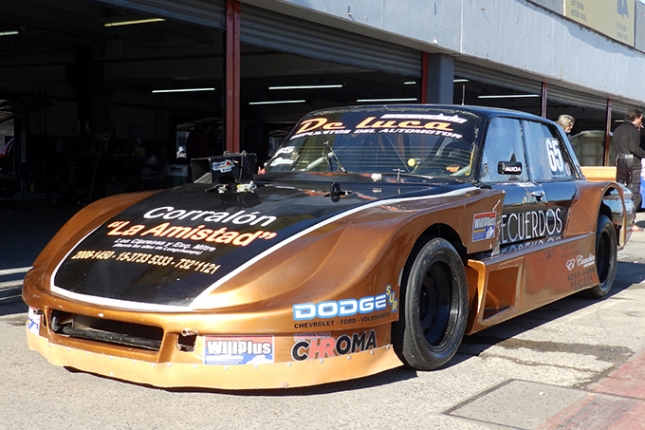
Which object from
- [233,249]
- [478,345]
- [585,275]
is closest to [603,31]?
[585,275]

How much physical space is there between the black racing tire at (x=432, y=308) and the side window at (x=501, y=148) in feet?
3.06

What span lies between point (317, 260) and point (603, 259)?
3.96 meters

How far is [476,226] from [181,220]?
5.40 feet

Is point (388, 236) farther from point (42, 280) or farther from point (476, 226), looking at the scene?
point (42, 280)

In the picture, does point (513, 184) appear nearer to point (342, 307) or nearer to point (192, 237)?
point (342, 307)

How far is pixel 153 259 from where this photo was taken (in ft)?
11.8

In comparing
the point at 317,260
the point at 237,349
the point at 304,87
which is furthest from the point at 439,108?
the point at 304,87

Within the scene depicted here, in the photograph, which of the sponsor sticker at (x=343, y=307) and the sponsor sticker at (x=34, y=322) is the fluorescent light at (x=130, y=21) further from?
the sponsor sticker at (x=343, y=307)

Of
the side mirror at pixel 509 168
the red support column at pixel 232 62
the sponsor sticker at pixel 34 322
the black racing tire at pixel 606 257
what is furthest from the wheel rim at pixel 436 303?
the red support column at pixel 232 62

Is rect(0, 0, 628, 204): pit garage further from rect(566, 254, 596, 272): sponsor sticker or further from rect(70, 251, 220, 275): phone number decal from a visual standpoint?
rect(70, 251, 220, 275): phone number decal

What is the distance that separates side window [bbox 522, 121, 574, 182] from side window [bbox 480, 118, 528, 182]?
5.2 inches

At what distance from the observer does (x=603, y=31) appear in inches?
742

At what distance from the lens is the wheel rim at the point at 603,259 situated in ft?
21.5

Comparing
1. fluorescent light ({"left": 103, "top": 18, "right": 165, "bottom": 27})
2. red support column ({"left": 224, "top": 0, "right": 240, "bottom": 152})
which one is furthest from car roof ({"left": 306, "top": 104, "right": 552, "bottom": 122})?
fluorescent light ({"left": 103, "top": 18, "right": 165, "bottom": 27})
